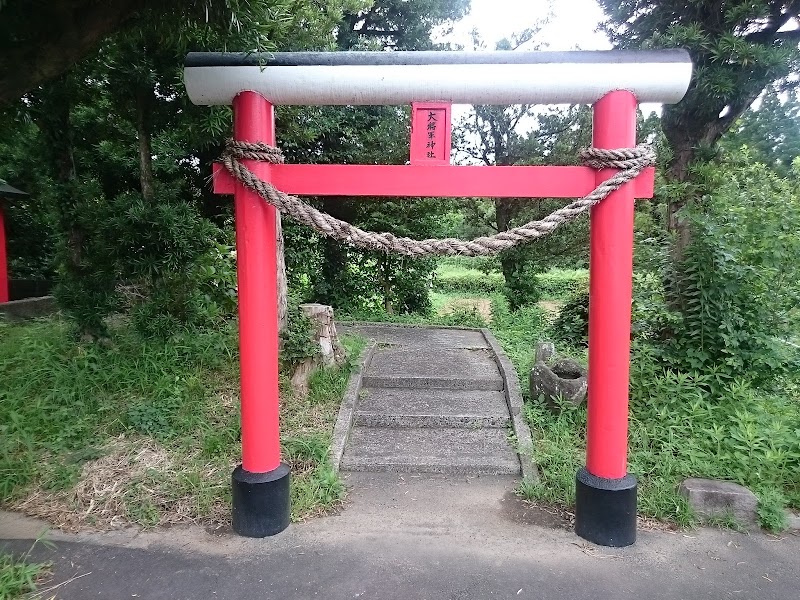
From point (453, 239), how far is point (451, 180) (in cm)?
38

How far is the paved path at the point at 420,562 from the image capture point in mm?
2736

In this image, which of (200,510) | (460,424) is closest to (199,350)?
(200,510)

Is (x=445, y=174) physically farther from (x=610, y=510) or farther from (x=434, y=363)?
(x=434, y=363)

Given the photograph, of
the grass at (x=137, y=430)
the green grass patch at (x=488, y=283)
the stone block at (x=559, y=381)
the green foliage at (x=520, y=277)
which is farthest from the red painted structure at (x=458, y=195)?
the green grass patch at (x=488, y=283)

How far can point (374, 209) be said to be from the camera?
9055 millimetres

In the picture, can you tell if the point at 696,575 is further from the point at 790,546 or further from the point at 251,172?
the point at 251,172

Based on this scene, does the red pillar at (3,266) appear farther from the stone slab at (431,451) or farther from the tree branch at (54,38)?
the tree branch at (54,38)

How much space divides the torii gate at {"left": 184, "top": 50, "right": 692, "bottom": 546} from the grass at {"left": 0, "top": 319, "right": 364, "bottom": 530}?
0.63 m

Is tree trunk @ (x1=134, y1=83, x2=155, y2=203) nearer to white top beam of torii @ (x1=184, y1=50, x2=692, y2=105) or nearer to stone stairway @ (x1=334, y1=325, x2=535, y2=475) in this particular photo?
white top beam of torii @ (x1=184, y1=50, x2=692, y2=105)

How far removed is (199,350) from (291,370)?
92 centimetres

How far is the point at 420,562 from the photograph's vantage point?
2992mm

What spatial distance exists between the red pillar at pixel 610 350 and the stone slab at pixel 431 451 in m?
1.02

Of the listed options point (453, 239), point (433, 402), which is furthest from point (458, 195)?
point (433, 402)

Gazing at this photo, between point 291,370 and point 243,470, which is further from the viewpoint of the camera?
point 291,370
